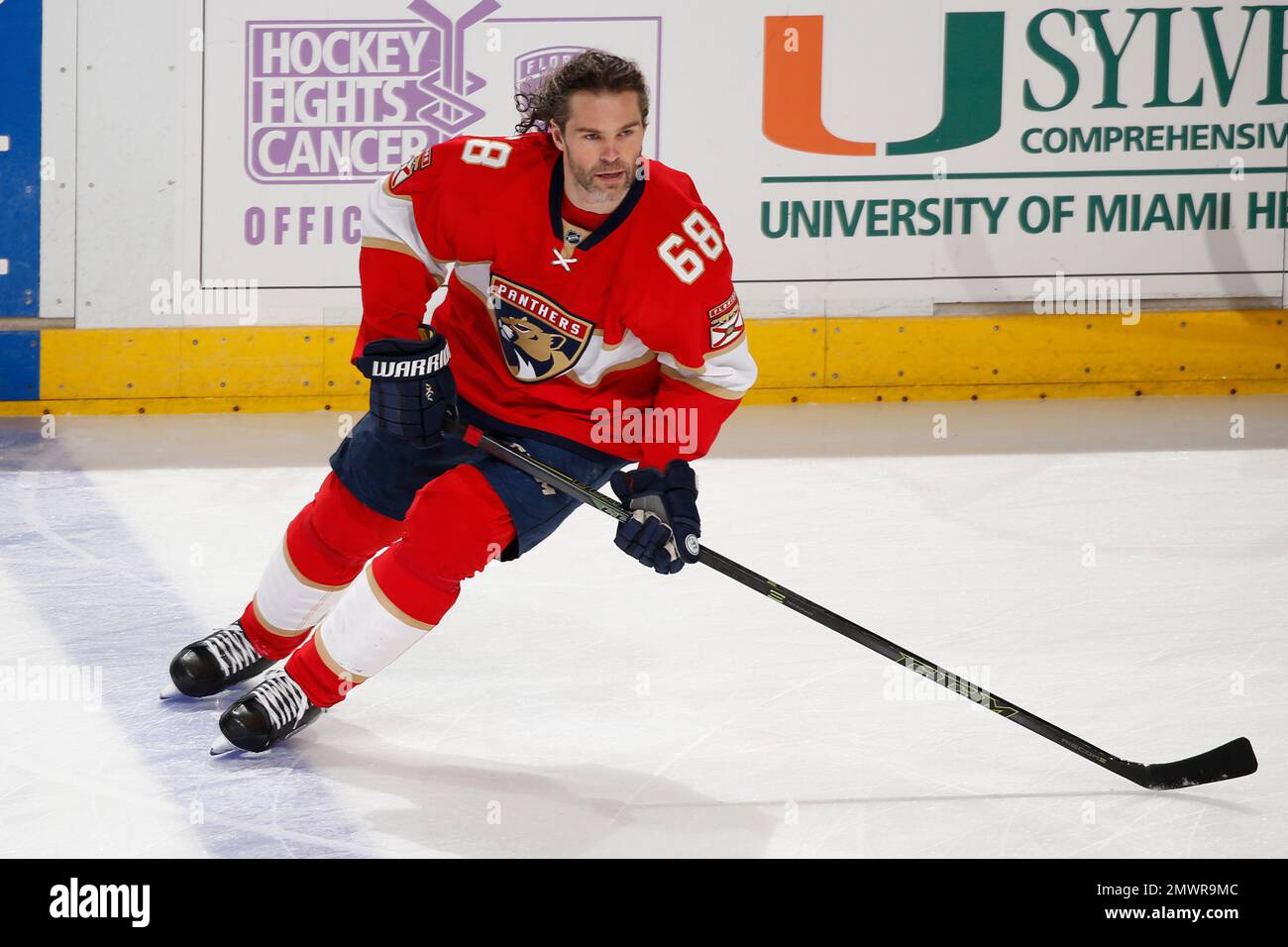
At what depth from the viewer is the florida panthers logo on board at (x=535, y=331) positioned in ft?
10.4

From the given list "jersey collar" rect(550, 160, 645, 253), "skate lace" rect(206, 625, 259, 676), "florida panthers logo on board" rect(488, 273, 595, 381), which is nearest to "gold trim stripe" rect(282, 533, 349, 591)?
"skate lace" rect(206, 625, 259, 676)

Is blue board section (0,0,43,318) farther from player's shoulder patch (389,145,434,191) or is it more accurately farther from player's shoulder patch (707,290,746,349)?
player's shoulder patch (707,290,746,349)

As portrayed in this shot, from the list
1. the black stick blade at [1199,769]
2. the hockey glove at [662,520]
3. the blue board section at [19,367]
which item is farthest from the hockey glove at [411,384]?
the blue board section at [19,367]

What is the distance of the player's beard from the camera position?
120 inches

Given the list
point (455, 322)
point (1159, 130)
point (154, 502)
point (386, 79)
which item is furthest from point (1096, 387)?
point (455, 322)

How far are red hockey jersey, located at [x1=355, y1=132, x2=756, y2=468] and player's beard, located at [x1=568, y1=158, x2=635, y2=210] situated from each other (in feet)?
0.16

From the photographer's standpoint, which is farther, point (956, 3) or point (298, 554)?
point (956, 3)

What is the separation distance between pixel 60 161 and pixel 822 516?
283 centimetres

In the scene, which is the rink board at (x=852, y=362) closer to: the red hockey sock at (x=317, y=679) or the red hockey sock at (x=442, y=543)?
the red hockey sock at (x=317, y=679)

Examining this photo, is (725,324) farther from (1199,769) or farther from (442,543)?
(1199,769)

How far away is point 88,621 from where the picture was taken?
4.02m

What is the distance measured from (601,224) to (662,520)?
0.52 metres

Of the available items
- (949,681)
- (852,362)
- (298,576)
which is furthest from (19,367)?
(949,681)
